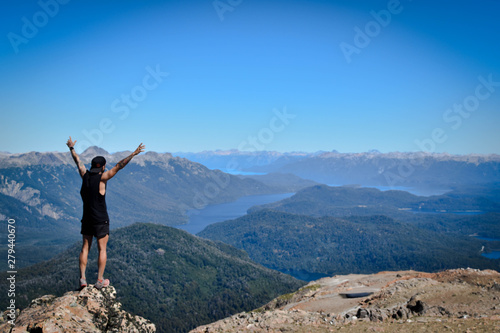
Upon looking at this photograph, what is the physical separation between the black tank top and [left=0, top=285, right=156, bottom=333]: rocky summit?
3210mm

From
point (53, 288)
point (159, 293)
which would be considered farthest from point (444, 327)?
point (159, 293)

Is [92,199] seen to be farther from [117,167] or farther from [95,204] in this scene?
[117,167]

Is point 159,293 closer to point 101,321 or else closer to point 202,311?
point 202,311

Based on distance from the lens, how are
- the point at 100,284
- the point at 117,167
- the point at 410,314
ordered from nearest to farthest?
the point at 117,167 < the point at 100,284 < the point at 410,314

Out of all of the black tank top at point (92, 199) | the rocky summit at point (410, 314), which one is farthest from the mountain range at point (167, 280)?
the black tank top at point (92, 199)

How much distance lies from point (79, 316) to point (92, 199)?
4.28 meters

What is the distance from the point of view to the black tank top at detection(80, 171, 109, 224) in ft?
36.9

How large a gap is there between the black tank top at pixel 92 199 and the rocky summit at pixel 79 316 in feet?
10.5

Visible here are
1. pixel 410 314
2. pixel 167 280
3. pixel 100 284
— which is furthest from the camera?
pixel 167 280

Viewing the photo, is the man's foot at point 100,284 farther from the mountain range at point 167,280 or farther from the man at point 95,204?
the mountain range at point 167,280

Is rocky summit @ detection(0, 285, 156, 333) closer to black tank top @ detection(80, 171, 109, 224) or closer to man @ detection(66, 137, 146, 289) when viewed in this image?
man @ detection(66, 137, 146, 289)

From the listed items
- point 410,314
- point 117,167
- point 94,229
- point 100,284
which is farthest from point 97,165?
point 410,314

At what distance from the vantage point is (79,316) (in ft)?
36.7

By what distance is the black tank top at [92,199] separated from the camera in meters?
11.3
